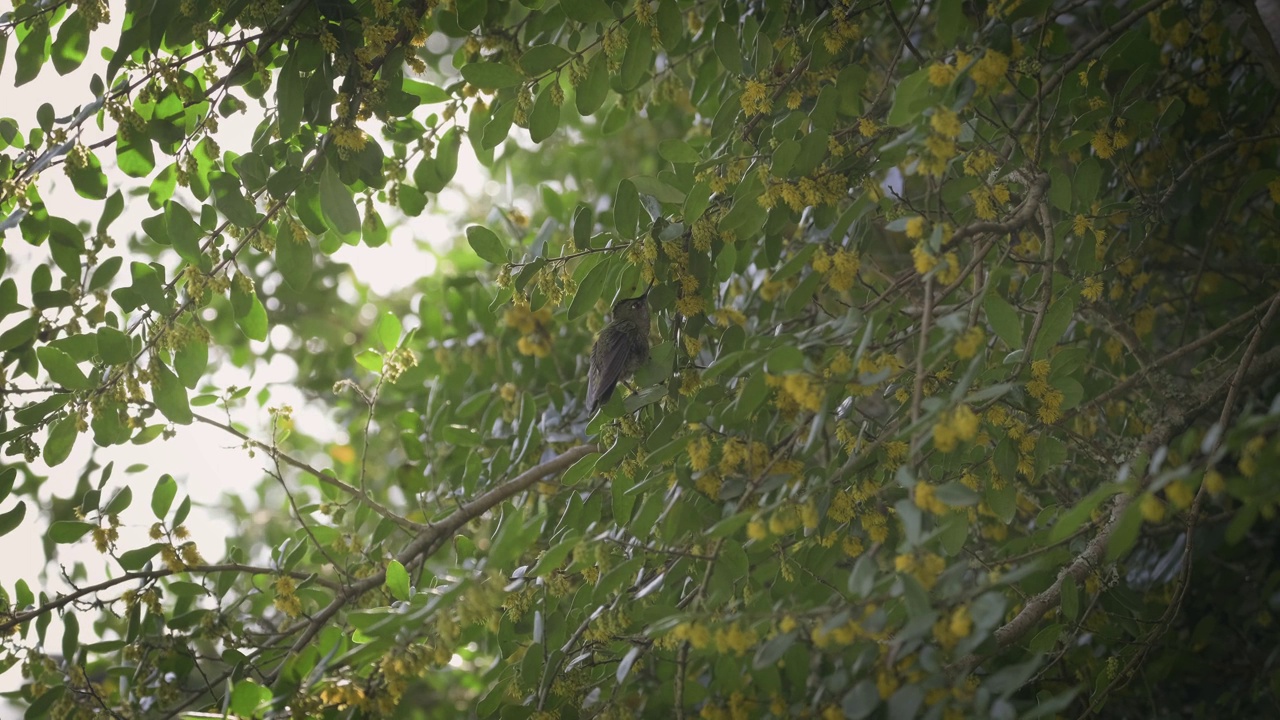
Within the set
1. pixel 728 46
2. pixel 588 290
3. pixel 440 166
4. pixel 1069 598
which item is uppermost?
→ pixel 440 166

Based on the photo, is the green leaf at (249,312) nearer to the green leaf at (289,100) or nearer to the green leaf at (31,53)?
the green leaf at (289,100)

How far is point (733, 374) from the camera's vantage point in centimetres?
117

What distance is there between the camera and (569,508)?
134 centimetres

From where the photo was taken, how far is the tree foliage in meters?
1.00

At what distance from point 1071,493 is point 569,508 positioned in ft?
3.31

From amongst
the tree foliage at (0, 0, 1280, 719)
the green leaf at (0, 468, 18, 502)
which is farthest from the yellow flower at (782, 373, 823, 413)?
the green leaf at (0, 468, 18, 502)

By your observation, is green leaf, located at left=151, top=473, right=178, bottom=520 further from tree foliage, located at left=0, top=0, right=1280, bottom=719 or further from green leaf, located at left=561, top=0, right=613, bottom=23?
green leaf, located at left=561, top=0, right=613, bottom=23

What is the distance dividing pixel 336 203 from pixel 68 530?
678mm

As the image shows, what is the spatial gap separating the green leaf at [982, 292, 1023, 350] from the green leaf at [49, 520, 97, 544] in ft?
4.42

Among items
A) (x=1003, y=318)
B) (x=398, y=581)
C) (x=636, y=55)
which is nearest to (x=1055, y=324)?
(x=1003, y=318)

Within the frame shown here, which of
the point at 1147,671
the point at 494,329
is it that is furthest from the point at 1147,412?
the point at 494,329

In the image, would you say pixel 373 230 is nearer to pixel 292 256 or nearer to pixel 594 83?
pixel 292 256

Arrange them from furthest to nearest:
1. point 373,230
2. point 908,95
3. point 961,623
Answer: point 373,230
point 908,95
point 961,623

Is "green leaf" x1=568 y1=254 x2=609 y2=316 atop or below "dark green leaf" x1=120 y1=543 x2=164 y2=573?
below
